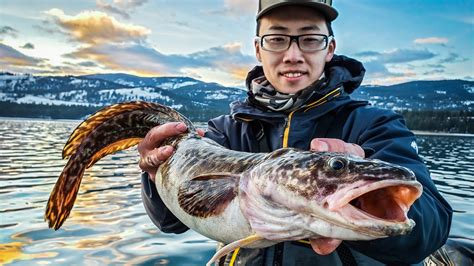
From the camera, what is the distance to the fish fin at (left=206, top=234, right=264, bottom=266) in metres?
2.40

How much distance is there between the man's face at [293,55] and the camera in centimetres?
394

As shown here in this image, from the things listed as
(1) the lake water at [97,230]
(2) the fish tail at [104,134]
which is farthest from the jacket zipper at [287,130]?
(1) the lake water at [97,230]

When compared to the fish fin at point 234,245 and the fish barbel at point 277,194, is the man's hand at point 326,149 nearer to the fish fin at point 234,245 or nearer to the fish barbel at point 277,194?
the fish barbel at point 277,194

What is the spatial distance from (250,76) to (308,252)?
2.12 meters

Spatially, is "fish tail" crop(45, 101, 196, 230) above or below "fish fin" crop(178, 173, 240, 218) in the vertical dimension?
above

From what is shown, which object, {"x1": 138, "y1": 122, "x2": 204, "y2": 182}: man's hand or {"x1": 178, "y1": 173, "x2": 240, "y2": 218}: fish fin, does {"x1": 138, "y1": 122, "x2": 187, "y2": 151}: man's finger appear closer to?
{"x1": 138, "y1": 122, "x2": 204, "y2": 182}: man's hand

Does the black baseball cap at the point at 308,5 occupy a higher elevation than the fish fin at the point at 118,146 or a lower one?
higher

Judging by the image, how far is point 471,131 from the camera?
82750 millimetres

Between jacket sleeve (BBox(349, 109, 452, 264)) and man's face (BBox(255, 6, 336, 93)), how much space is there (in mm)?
710

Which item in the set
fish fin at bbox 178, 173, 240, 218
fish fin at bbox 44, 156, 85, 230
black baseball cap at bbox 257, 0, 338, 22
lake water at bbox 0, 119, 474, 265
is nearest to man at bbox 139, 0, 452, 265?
black baseball cap at bbox 257, 0, 338, 22

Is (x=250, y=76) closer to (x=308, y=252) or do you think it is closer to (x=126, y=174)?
(x=308, y=252)

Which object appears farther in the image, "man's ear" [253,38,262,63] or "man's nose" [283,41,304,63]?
"man's ear" [253,38,262,63]

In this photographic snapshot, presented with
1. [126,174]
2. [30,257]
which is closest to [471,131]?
[126,174]

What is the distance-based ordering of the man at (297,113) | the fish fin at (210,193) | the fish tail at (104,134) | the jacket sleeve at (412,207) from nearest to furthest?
the jacket sleeve at (412,207) < the fish fin at (210,193) < the man at (297,113) < the fish tail at (104,134)
